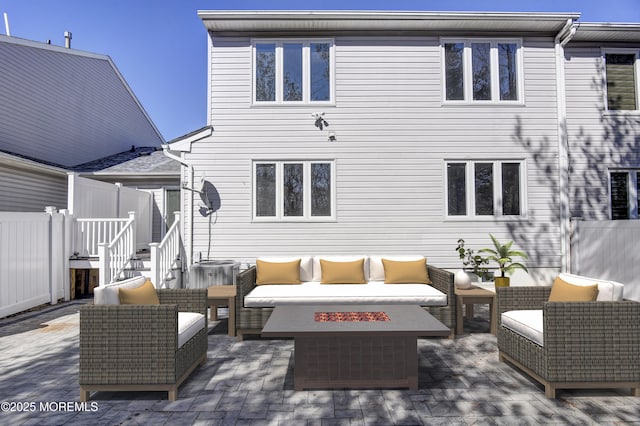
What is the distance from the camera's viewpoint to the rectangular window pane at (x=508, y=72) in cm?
767

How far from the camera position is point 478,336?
5.14 metres

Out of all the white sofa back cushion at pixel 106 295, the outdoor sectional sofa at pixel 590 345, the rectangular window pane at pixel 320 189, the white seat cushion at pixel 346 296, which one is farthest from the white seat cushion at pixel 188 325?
the rectangular window pane at pixel 320 189

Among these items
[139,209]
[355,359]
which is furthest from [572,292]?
[139,209]

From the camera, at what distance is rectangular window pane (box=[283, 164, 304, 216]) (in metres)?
7.47

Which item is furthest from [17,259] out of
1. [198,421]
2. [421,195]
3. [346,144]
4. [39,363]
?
[421,195]

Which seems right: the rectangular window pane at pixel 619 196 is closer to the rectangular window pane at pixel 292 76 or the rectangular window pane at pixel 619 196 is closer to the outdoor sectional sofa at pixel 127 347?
the rectangular window pane at pixel 292 76

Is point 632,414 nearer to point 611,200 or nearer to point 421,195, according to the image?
point 421,195

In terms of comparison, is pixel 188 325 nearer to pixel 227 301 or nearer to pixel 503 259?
pixel 227 301

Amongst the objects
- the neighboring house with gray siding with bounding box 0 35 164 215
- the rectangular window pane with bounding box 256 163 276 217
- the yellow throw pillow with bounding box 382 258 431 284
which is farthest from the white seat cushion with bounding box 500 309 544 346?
the neighboring house with gray siding with bounding box 0 35 164 215

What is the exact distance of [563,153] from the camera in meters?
7.54

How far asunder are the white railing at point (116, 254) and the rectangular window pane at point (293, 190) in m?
3.31

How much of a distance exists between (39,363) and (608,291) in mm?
6055

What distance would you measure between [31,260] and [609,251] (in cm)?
1064

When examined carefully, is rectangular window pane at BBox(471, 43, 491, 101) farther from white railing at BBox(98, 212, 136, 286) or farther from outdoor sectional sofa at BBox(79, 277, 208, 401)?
white railing at BBox(98, 212, 136, 286)
